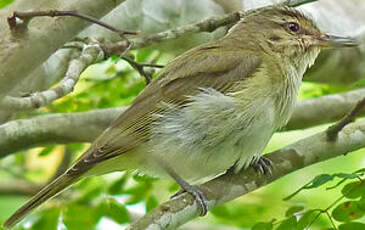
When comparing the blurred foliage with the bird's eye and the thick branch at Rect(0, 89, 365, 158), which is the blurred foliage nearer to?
the bird's eye

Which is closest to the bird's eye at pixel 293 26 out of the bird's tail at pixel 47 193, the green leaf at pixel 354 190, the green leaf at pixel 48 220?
the green leaf at pixel 354 190

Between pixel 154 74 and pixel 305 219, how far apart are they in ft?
6.69

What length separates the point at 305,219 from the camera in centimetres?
370

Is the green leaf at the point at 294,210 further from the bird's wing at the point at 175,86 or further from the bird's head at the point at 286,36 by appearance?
the bird's head at the point at 286,36

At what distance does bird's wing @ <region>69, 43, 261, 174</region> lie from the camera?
14.1 ft

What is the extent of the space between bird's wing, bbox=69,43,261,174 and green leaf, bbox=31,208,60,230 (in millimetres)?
839

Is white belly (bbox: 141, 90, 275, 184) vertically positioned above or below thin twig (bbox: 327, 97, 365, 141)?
below

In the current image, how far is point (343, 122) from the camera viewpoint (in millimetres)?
4027

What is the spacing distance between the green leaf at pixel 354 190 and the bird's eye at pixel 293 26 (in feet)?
5.12

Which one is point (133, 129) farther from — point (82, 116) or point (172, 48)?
point (172, 48)

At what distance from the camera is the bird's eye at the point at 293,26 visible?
4934 millimetres

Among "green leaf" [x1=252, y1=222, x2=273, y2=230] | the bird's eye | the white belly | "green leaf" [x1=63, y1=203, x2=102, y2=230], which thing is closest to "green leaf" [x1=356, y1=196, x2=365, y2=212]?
"green leaf" [x1=252, y1=222, x2=273, y2=230]

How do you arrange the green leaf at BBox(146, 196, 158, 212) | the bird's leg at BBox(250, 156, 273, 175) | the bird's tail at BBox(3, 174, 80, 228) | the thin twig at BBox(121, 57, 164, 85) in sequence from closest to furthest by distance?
the bird's leg at BBox(250, 156, 273, 175), the bird's tail at BBox(3, 174, 80, 228), the thin twig at BBox(121, 57, 164, 85), the green leaf at BBox(146, 196, 158, 212)

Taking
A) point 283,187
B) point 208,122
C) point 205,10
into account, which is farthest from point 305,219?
point 283,187
